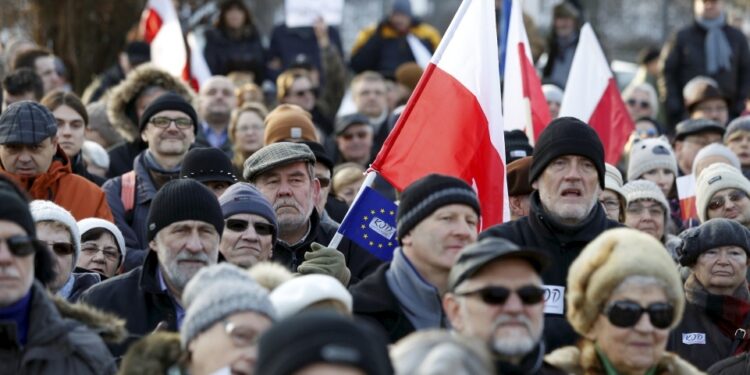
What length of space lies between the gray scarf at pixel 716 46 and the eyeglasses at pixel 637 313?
1199 centimetres

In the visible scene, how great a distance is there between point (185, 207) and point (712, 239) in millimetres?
3367

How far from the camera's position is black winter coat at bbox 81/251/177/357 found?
9.59 m

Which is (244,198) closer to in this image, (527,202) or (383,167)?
(383,167)

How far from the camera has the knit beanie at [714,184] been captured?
1301 cm

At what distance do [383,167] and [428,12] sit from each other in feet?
91.0

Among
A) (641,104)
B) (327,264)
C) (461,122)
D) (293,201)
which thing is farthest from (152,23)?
(327,264)

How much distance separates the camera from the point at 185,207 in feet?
32.3

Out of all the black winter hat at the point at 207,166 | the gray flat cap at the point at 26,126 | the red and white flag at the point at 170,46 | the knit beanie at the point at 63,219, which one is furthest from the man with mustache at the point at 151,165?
the red and white flag at the point at 170,46

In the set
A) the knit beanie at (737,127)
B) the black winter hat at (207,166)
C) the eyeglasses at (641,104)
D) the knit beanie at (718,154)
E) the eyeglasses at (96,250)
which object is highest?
the eyeglasses at (641,104)

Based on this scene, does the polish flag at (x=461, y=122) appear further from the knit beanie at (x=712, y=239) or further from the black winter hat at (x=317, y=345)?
the black winter hat at (x=317, y=345)

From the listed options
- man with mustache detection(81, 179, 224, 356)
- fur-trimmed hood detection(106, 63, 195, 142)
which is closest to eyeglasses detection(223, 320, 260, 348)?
man with mustache detection(81, 179, 224, 356)

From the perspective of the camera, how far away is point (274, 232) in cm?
1069

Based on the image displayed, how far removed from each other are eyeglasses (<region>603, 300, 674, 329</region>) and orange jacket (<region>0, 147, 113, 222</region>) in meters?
4.79

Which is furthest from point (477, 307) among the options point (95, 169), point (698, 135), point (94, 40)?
point (94, 40)
